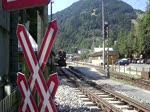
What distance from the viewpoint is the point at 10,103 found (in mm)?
7973

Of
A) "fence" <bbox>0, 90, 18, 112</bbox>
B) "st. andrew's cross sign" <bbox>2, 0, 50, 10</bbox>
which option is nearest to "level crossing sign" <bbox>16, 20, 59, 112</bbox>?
"st. andrew's cross sign" <bbox>2, 0, 50, 10</bbox>

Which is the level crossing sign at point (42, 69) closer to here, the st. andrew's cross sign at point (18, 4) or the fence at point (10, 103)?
the st. andrew's cross sign at point (18, 4)

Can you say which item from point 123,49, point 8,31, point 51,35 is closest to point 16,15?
point 8,31

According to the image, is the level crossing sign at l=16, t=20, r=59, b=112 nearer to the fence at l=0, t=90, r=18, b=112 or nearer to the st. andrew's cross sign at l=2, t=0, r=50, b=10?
the st. andrew's cross sign at l=2, t=0, r=50, b=10

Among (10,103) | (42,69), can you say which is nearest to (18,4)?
(42,69)

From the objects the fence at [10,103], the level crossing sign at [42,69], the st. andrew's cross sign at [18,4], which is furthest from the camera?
the fence at [10,103]

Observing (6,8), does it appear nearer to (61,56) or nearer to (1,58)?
(1,58)

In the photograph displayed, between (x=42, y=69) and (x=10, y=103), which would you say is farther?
(x=10, y=103)

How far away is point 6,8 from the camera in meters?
4.75

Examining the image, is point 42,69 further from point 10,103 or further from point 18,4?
point 10,103

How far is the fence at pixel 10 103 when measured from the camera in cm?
715

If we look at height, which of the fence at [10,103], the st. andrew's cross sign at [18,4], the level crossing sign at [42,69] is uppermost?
the st. andrew's cross sign at [18,4]

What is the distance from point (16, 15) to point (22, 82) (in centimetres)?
711

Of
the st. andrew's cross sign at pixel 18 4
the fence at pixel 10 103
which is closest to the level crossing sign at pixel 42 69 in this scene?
the st. andrew's cross sign at pixel 18 4
